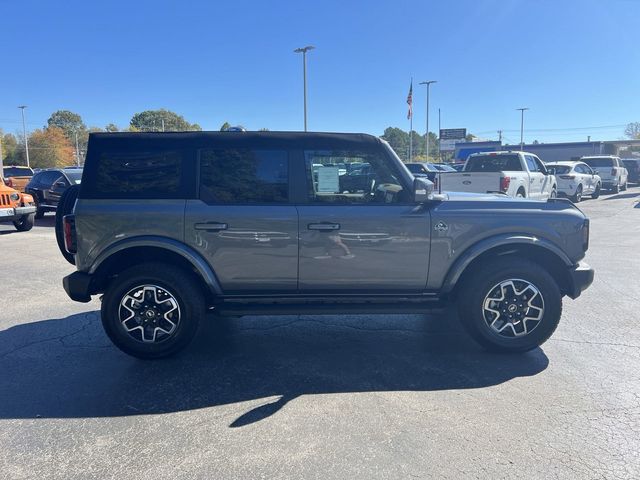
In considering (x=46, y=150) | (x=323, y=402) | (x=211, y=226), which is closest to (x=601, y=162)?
(x=211, y=226)

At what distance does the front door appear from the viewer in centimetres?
412

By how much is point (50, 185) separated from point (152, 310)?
12991mm

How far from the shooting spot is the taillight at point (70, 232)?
411cm

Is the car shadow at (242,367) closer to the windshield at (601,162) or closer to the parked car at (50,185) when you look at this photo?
the parked car at (50,185)

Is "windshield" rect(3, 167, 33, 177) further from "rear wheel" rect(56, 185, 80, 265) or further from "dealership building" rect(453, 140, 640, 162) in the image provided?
"dealership building" rect(453, 140, 640, 162)

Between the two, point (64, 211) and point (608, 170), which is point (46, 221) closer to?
point (64, 211)

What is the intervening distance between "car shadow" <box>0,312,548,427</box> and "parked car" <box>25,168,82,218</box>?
34.4 feet

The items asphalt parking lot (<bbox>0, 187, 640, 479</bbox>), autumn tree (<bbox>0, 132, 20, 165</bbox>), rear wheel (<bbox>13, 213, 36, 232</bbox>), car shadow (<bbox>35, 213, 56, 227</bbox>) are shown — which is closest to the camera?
asphalt parking lot (<bbox>0, 187, 640, 479</bbox>)

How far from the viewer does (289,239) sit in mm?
4121

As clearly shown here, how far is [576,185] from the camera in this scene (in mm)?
19719

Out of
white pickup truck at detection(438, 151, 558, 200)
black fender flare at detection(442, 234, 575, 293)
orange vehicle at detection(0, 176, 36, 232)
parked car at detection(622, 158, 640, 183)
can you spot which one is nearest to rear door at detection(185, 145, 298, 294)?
black fender flare at detection(442, 234, 575, 293)

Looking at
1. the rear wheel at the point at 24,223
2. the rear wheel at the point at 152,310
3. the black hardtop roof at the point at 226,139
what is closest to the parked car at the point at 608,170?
the black hardtop roof at the point at 226,139

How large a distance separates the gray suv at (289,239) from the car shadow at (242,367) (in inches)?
11.6

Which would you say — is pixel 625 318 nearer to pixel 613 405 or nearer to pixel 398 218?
pixel 613 405
